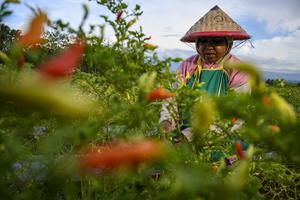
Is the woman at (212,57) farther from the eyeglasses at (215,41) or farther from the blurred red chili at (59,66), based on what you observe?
the blurred red chili at (59,66)

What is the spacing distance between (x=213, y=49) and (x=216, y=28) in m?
0.18

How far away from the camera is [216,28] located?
2.77 m

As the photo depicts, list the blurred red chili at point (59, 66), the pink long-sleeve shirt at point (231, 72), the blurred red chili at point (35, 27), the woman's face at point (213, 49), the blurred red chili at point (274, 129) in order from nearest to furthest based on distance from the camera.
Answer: the blurred red chili at point (59, 66)
the blurred red chili at point (35, 27)
the blurred red chili at point (274, 129)
the pink long-sleeve shirt at point (231, 72)
the woman's face at point (213, 49)

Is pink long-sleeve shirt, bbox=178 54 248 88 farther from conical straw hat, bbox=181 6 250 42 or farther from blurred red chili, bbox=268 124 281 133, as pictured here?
blurred red chili, bbox=268 124 281 133

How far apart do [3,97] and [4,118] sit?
347mm

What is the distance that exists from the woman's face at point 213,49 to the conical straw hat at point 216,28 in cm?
5

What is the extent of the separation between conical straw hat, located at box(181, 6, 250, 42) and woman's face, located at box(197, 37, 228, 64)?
0.05 m

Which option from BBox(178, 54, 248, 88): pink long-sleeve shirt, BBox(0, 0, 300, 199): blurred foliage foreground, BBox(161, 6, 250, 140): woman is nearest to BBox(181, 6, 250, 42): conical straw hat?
BBox(161, 6, 250, 140): woman

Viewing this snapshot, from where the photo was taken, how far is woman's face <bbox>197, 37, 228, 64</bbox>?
2.69m

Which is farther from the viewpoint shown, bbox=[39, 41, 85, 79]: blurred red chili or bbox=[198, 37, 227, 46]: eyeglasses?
bbox=[198, 37, 227, 46]: eyeglasses

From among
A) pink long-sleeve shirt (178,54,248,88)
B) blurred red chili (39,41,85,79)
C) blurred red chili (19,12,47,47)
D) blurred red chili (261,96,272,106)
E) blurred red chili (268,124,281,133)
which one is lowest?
pink long-sleeve shirt (178,54,248,88)

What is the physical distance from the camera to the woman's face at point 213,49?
2.69 meters

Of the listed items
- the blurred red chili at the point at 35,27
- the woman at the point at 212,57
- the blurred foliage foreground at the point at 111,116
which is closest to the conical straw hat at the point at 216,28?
the woman at the point at 212,57

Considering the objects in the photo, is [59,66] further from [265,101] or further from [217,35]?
[217,35]
